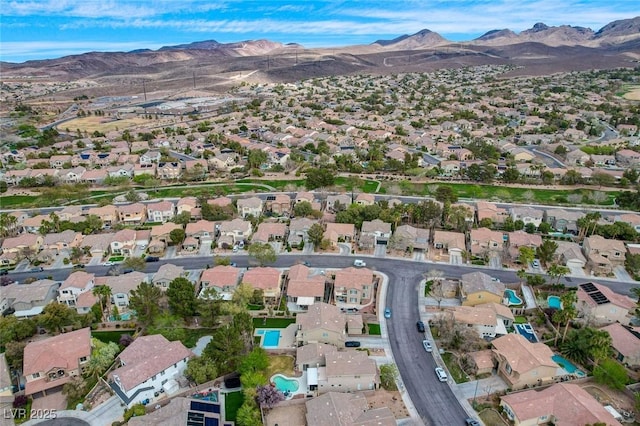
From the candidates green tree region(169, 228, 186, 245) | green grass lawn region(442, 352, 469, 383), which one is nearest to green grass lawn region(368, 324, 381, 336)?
green grass lawn region(442, 352, 469, 383)

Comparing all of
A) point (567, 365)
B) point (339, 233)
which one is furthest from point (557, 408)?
point (339, 233)

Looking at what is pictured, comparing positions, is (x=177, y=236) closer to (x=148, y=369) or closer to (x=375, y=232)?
(x=148, y=369)

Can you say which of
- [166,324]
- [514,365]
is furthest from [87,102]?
[514,365]

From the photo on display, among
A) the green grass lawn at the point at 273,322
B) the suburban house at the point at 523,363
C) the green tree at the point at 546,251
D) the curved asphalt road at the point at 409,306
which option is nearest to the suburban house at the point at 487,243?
the curved asphalt road at the point at 409,306

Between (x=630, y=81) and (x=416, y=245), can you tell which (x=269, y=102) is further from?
(x=630, y=81)

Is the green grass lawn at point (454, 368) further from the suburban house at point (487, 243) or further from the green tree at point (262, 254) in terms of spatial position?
the green tree at point (262, 254)
